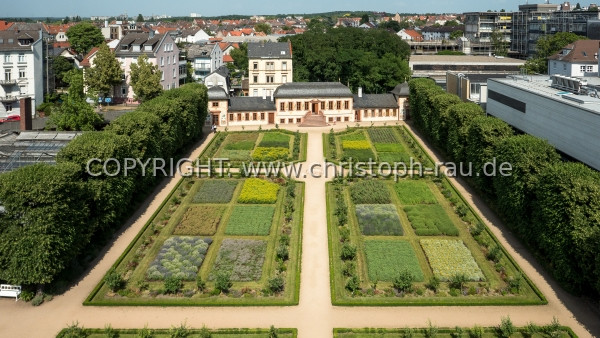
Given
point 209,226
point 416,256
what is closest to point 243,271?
point 209,226

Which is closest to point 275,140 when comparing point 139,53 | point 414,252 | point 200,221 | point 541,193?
point 200,221

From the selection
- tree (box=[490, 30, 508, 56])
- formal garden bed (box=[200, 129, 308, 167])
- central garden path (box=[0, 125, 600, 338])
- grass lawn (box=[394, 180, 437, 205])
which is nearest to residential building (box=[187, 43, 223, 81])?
formal garden bed (box=[200, 129, 308, 167])

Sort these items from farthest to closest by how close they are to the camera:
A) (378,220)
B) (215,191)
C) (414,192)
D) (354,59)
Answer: (354,59), (215,191), (414,192), (378,220)

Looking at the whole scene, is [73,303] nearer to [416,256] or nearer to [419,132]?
[416,256]

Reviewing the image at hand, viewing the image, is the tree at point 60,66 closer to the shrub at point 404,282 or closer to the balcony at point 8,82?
the balcony at point 8,82

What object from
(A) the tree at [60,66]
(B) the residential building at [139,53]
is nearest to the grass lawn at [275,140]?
(B) the residential building at [139,53]

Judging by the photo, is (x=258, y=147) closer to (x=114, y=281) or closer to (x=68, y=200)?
(x=68, y=200)
